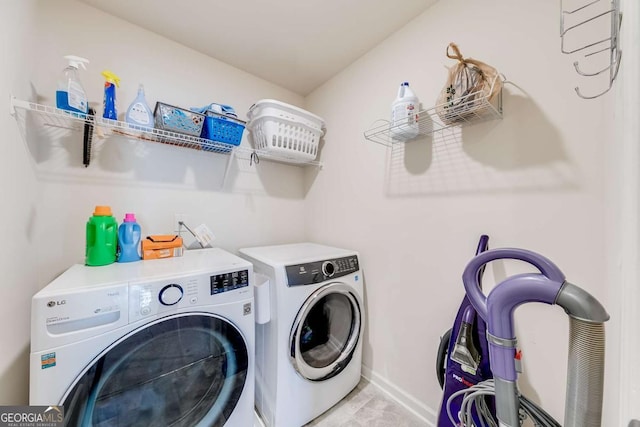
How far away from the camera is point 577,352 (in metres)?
0.47

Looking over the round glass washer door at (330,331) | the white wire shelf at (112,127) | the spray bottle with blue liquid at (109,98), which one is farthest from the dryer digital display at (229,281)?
the spray bottle with blue liquid at (109,98)

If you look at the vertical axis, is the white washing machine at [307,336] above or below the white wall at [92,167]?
below

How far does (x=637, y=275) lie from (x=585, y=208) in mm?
736

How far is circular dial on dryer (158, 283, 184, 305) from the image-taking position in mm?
906

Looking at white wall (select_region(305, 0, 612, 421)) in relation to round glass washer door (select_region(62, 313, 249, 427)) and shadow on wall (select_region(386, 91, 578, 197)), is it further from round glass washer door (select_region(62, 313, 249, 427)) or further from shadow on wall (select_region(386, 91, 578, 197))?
round glass washer door (select_region(62, 313, 249, 427))

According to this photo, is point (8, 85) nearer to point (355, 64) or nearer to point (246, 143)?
point (246, 143)

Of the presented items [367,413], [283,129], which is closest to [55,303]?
[283,129]

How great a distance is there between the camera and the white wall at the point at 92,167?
95cm

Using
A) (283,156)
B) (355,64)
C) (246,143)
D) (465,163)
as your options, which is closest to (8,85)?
(246,143)

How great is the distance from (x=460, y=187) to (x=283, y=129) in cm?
120

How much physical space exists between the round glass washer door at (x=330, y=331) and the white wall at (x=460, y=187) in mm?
197

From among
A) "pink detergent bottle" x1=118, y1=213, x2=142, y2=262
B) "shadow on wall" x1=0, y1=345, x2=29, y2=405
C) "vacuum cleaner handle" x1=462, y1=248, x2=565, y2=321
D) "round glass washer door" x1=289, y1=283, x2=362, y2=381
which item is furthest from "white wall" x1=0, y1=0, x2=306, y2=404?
"vacuum cleaner handle" x1=462, y1=248, x2=565, y2=321

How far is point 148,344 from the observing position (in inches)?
35.8

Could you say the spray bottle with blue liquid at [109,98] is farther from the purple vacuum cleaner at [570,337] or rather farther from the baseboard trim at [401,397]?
the baseboard trim at [401,397]
